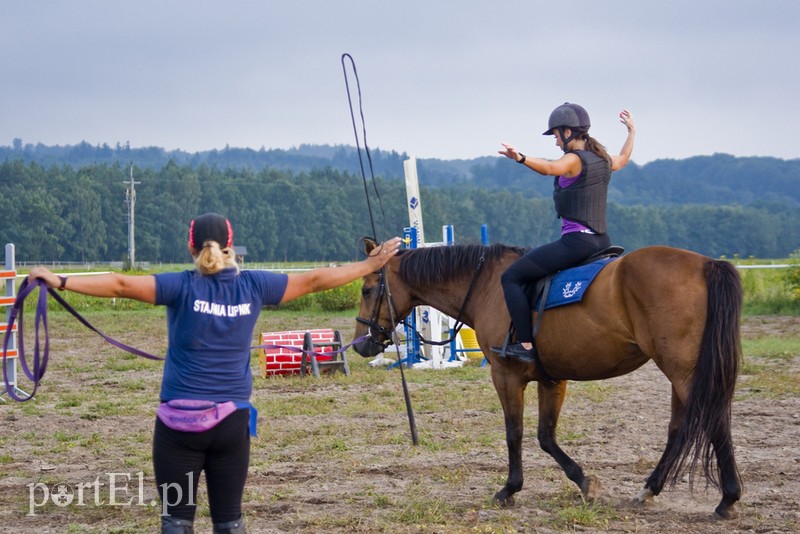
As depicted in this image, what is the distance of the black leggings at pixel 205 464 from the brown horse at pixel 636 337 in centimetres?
264

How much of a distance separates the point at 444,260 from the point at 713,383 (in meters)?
2.46

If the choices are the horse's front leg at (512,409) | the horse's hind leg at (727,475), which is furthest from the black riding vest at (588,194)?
the horse's hind leg at (727,475)

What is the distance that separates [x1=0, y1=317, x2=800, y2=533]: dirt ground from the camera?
5637 mm

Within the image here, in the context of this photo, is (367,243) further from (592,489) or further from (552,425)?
(592,489)

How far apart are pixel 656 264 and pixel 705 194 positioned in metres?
185

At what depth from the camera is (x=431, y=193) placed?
100875mm

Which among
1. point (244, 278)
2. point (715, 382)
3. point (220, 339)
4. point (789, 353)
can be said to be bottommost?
point (789, 353)

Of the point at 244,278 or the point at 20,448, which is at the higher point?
the point at 244,278

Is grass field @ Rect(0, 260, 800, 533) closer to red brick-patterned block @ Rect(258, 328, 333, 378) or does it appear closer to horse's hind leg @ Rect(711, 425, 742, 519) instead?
horse's hind leg @ Rect(711, 425, 742, 519)

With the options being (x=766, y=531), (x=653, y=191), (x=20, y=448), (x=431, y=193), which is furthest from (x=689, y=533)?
(x=653, y=191)

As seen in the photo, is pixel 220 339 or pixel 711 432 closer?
pixel 220 339

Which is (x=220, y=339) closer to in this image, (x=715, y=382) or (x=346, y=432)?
(x=715, y=382)

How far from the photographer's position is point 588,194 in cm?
612

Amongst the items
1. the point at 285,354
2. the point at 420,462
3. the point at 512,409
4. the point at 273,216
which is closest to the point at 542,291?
the point at 512,409
